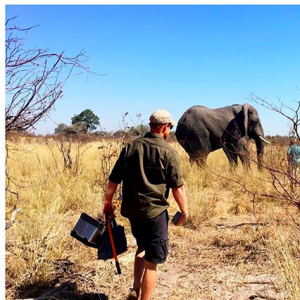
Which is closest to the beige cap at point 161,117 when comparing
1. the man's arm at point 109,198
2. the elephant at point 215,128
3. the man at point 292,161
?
the man's arm at point 109,198

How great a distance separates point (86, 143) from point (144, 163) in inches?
581

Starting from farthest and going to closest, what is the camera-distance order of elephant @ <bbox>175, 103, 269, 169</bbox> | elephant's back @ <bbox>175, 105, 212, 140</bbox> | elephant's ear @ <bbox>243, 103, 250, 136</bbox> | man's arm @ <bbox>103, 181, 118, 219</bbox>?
elephant's back @ <bbox>175, 105, 212, 140</bbox> → elephant @ <bbox>175, 103, 269, 169</bbox> → elephant's ear @ <bbox>243, 103, 250, 136</bbox> → man's arm @ <bbox>103, 181, 118, 219</bbox>

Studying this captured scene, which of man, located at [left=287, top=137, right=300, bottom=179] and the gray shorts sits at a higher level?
man, located at [left=287, top=137, right=300, bottom=179]

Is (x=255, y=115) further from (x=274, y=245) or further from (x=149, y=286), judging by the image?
(x=149, y=286)

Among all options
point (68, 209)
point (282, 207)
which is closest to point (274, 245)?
point (282, 207)

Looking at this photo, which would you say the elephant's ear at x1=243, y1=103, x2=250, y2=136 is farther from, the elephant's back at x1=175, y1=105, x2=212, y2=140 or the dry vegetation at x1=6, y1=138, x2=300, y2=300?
the dry vegetation at x1=6, y1=138, x2=300, y2=300

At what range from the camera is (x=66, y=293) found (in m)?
3.46

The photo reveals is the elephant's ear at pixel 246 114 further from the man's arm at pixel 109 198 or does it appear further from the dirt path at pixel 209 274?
the man's arm at pixel 109 198

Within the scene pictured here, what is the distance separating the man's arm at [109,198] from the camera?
3197 mm

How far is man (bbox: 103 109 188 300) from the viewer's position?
304cm

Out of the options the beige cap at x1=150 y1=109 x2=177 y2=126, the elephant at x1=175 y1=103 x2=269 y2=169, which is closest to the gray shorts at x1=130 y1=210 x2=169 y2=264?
the beige cap at x1=150 y1=109 x2=177 y2=126

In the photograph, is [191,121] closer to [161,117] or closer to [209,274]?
[209,274]

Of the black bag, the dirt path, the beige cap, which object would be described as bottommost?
the dirt path

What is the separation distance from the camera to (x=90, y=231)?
10.7ft
